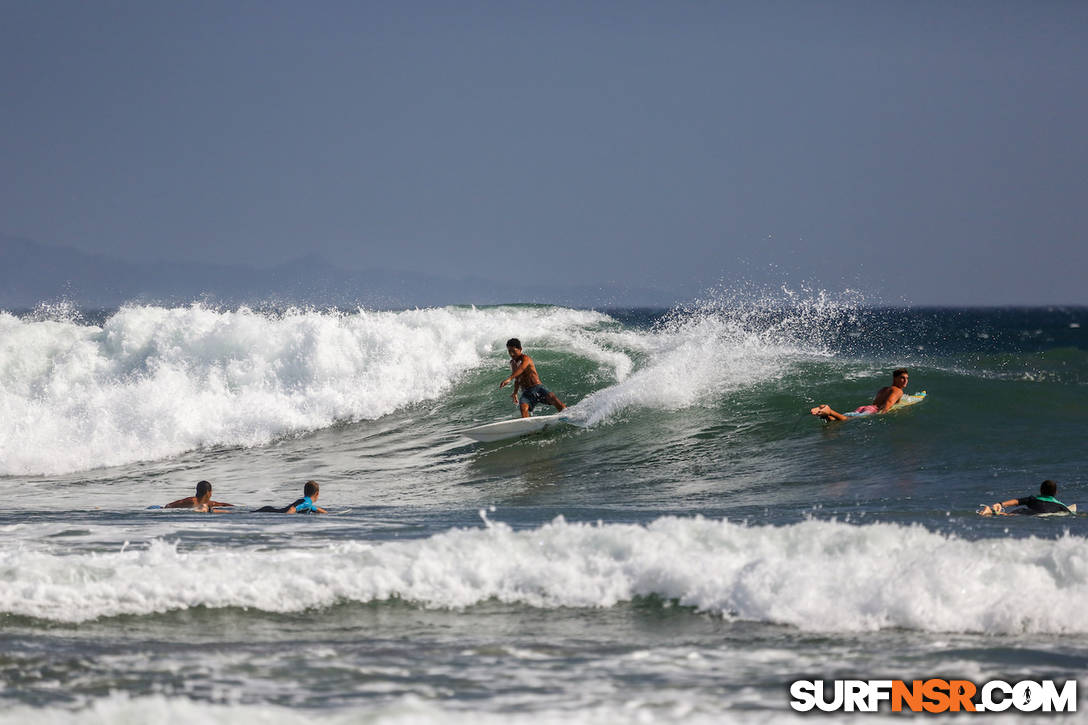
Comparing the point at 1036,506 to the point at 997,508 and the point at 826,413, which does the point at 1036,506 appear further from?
the point at 826,413

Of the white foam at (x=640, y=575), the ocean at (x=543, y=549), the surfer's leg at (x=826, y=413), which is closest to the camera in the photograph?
the ocean at (x=543, y=549)

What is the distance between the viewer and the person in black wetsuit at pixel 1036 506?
27.4 feet

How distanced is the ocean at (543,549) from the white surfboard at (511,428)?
8.1 inches

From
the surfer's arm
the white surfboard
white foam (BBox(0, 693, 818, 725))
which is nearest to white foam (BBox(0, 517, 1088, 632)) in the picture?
white foam (BBox(0, 693, 818, 725))

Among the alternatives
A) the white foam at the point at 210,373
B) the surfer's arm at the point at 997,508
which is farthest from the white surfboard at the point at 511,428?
the surfer's arm at the point at 997,508

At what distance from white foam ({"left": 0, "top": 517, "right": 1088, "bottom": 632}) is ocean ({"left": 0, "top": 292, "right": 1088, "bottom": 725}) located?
0.02 meters

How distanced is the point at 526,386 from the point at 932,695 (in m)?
10.2

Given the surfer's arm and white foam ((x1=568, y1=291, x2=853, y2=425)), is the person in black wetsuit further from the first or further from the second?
white foam ((x1=568, y1=291, x2=853, y2=425))

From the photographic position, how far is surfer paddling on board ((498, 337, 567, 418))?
14078 millimetres

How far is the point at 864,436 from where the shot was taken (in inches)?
484

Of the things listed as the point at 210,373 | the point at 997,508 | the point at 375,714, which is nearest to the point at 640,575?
the point at 375,714

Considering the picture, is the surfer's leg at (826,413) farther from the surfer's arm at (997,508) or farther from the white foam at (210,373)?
the white foam at (210,373)

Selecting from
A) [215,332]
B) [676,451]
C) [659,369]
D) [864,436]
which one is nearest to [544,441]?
[676,451]

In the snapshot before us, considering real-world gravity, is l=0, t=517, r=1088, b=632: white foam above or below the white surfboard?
below
